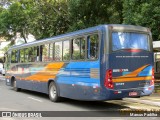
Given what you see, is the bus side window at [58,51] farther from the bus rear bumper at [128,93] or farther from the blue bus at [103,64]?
the bus rear bumper at [128,93]

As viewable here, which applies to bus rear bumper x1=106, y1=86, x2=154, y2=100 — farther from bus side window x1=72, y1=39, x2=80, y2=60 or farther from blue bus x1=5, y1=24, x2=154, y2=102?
bus side window x1=72, y1=39, x2=80, y2=60

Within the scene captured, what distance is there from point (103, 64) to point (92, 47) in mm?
935

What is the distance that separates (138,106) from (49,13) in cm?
1629

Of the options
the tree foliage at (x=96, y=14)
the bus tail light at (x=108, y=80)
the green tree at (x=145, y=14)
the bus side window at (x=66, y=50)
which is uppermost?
the tree foliage at (x=96, y=14)

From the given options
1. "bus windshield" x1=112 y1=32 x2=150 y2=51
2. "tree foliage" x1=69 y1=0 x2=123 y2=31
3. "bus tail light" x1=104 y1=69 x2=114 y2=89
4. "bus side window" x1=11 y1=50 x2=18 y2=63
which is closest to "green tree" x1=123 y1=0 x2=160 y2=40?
"tree foliage" x1=69 y1=0 x2=123 y2=31

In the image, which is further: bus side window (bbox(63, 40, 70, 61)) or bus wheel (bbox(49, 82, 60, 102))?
bus wheel (bbox(49, 82, 60, 102))

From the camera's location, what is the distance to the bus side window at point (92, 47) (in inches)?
448

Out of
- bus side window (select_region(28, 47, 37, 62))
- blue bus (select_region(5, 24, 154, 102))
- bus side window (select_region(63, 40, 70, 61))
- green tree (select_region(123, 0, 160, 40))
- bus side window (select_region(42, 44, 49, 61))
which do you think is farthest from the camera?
green tree (select_region(123, 0, 160, 40))

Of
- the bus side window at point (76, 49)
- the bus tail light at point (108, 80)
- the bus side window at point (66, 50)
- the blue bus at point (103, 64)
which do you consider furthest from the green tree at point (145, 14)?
the bus tail light at point (108, 80)

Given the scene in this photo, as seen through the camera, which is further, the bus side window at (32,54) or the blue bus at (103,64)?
the bus side window at (32,54)

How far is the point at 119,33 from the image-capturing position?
1142 cm

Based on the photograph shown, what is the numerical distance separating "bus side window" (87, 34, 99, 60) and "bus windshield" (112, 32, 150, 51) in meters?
0.63

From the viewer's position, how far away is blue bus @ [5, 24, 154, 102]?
36.2 ft

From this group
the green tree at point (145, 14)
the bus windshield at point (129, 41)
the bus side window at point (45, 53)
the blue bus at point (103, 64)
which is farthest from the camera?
the green tree at point (145, 14)
